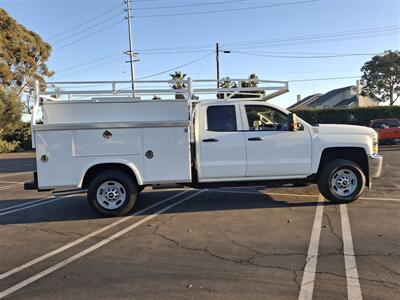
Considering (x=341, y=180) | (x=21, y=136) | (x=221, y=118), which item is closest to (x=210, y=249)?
(x=221, y=118)

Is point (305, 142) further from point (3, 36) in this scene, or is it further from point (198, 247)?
point (3, 36)

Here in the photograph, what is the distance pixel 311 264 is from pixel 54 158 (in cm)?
490

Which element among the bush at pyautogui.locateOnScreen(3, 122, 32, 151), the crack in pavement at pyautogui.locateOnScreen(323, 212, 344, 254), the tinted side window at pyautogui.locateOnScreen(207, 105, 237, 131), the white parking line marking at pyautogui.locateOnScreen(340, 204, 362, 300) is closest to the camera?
the white parking line marking at pyautogui.locateOnScreen(340, 204, 362, 300)

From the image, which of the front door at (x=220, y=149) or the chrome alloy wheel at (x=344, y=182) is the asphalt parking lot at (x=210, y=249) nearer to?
the chrome alloy wheel at (x=344, y=182)

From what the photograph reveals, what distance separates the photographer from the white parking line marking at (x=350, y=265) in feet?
14.1

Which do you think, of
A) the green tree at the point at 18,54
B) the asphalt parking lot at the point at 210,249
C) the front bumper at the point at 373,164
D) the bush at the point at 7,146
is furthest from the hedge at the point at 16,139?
the front bumper at the point at 373,164

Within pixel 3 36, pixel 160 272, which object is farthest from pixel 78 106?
pixel 3 36

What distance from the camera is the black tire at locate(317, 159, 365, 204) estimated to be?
8.38 m

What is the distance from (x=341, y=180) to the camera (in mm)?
8477

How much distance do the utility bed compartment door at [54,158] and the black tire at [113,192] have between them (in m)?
0.46

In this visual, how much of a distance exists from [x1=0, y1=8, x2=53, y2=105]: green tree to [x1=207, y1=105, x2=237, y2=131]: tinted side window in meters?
35.9

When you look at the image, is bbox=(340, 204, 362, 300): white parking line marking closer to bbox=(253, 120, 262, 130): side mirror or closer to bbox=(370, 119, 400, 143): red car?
bbox=(253, 120, 262, 130): side mirror

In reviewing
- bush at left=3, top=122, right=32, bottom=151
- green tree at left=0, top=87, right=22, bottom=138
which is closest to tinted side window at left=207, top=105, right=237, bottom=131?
green tree at left=0, top=87, right=22, bottom=138

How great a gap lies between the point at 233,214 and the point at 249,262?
2667 millimetres
